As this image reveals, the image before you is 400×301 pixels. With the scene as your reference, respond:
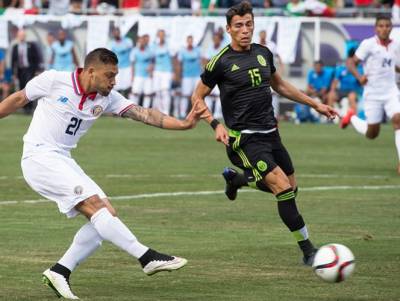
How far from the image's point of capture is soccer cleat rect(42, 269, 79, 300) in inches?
414

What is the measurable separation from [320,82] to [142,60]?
5.91m

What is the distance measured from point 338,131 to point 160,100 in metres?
7.63

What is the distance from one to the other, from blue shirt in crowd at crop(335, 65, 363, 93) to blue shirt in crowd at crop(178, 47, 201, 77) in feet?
14.8

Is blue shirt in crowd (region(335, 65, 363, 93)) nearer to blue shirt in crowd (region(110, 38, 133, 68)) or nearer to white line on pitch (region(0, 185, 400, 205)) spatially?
blue shirt in crowd (region(110, 38, 133, 68))

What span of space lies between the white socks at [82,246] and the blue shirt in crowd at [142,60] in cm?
2926

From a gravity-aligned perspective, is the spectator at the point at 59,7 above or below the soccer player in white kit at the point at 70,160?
below

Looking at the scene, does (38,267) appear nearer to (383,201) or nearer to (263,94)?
(263,94)

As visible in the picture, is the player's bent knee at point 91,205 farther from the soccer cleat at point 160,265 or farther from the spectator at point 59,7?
the spectator at point 59,7

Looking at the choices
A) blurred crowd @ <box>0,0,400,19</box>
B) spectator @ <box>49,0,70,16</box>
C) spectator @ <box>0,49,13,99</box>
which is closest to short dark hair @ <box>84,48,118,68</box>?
blurred crowd @ <box>0,0,400,19</box>

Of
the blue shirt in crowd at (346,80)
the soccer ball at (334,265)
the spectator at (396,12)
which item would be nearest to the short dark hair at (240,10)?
the soccer ball at (334,265)

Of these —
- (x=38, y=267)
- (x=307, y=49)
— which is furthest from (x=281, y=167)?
(x=307, y=49)

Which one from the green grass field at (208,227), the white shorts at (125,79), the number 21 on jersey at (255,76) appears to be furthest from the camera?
the white shorts at (125,79)

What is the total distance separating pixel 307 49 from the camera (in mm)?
39312

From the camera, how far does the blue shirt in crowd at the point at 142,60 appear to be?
39.9 m
